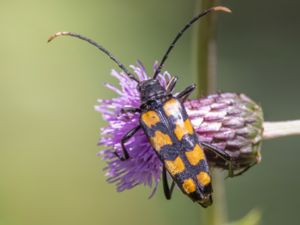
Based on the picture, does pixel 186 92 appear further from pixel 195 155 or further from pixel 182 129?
pixel 195 155

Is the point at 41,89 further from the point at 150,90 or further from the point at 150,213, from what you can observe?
the point at 150,90

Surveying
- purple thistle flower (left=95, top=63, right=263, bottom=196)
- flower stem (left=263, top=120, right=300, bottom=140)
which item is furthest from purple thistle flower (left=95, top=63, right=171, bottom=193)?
flower stem (left=263, top=120, right=300, bottom=140)

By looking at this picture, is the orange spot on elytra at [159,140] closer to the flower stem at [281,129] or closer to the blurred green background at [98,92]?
the flower stem at [281,129]

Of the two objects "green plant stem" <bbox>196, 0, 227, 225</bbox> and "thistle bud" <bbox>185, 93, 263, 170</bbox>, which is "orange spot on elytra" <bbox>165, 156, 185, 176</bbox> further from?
"green plant stem" <bbox>196, 0, 227, 225</bbox>

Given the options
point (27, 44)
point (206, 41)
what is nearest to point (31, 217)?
point (27, 44)

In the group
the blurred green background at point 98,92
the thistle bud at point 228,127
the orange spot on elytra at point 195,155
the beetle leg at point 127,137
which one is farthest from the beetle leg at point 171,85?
the blurred green background at point 98,92

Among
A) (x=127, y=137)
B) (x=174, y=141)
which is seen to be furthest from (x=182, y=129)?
(x=127, y=137)
